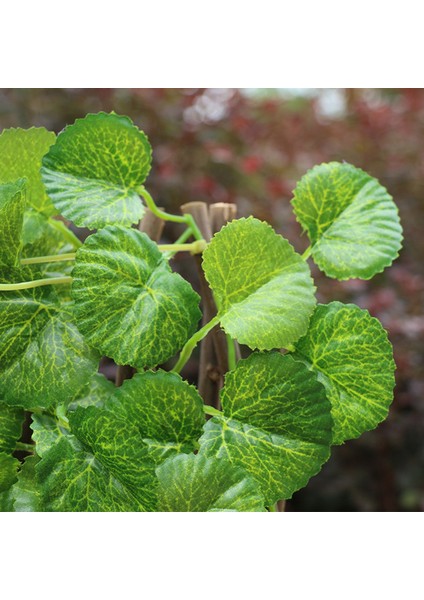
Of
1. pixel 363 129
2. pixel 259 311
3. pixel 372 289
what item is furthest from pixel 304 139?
pixel 259 311

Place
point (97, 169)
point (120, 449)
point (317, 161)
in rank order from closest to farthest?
point (120, 449) < point (97, 169) < point (317, 161)

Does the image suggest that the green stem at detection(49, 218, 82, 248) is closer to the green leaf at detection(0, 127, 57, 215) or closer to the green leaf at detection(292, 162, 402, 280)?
the green leaf at detection(0, 127, 57, 215)

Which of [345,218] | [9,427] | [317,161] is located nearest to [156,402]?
[9,427]

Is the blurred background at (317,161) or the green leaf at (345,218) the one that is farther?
the blurred background at (317,161)

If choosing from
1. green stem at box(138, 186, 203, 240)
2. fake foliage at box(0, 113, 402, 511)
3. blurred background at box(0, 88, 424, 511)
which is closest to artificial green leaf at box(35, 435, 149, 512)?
fake foliage at box(0, 113, 402, 511)

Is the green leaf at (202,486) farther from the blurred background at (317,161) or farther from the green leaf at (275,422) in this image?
the blurred background at (317,161)

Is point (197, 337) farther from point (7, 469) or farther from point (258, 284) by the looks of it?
point (7, 469)

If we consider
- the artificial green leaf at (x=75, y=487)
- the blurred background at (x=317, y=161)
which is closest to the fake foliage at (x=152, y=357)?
the artificial green leaf at (x=75, y=487)
